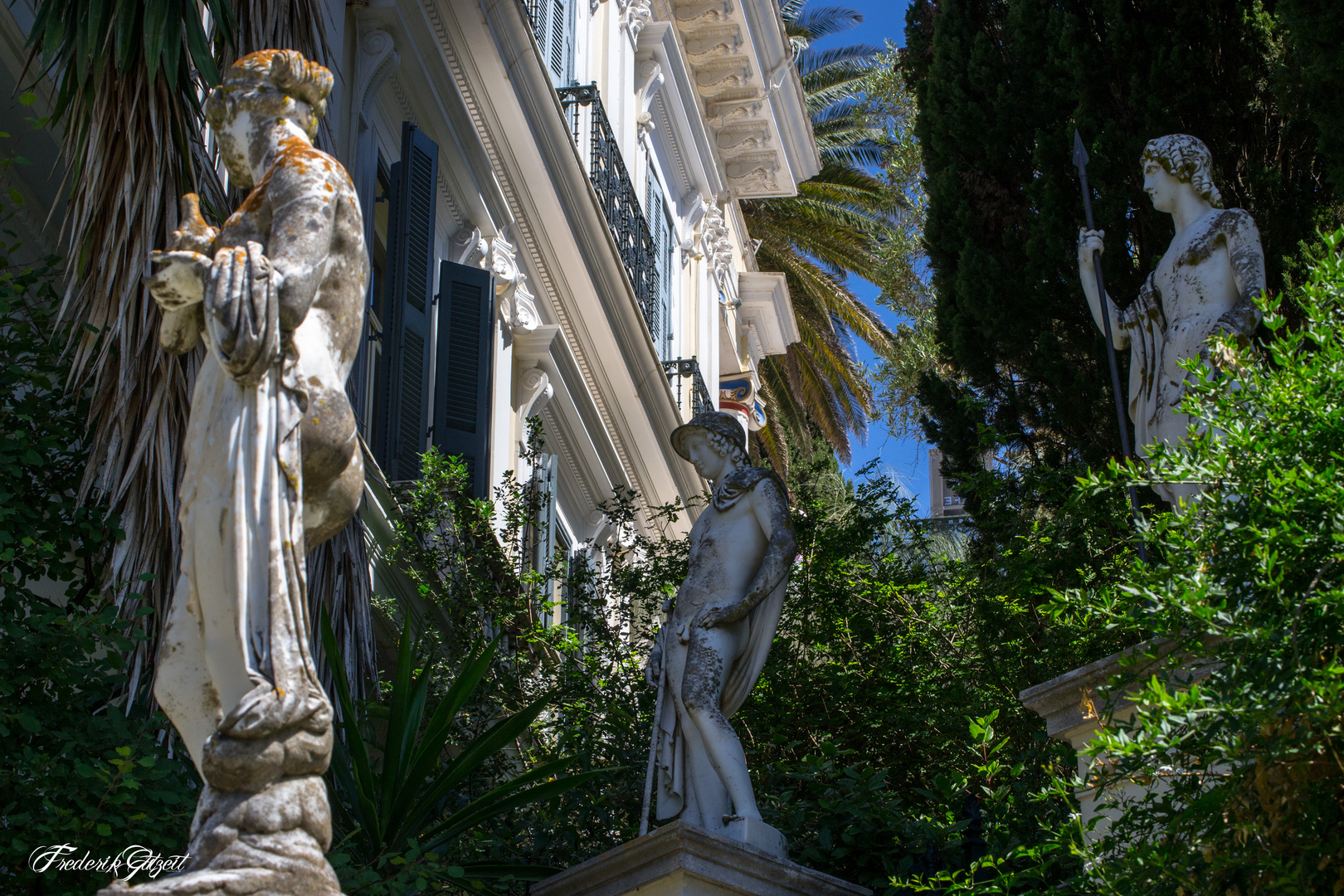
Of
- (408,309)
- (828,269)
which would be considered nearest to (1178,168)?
(408,309)

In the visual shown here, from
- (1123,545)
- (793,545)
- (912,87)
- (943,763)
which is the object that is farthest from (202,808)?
(912,87)

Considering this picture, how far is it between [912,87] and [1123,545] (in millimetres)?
6590

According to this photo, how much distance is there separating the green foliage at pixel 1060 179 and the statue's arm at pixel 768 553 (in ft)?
12.6

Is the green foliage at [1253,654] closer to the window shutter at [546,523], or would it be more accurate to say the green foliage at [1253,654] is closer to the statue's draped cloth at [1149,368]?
the statue's draped cloth at [1149,368]

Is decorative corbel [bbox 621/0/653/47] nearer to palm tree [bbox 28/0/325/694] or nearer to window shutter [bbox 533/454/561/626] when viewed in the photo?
window shutter [bbox 533/454/561/626]

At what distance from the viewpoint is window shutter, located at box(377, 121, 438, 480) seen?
32.7 feet

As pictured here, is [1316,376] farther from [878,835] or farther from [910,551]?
[910,551]

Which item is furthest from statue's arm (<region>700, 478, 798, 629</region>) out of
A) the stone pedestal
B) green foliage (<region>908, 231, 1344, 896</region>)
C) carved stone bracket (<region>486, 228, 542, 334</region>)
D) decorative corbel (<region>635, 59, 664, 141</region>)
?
decorative corbel (<region>635, 59, 664, 141</region>)

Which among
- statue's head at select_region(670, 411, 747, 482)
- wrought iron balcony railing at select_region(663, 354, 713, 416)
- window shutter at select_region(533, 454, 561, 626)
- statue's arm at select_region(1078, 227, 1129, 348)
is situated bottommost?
statue's head at select_region(670, 411, 747, 482)

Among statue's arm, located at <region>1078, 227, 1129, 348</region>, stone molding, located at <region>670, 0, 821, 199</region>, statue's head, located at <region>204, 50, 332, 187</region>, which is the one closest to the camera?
statue's head, located at <region>204, 50, 332, 187</region>

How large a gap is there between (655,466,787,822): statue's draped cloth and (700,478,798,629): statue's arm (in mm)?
84

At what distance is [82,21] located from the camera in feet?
22.4

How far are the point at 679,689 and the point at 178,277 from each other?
3520mm

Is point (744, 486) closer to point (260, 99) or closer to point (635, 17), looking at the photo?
point (260, 99)
